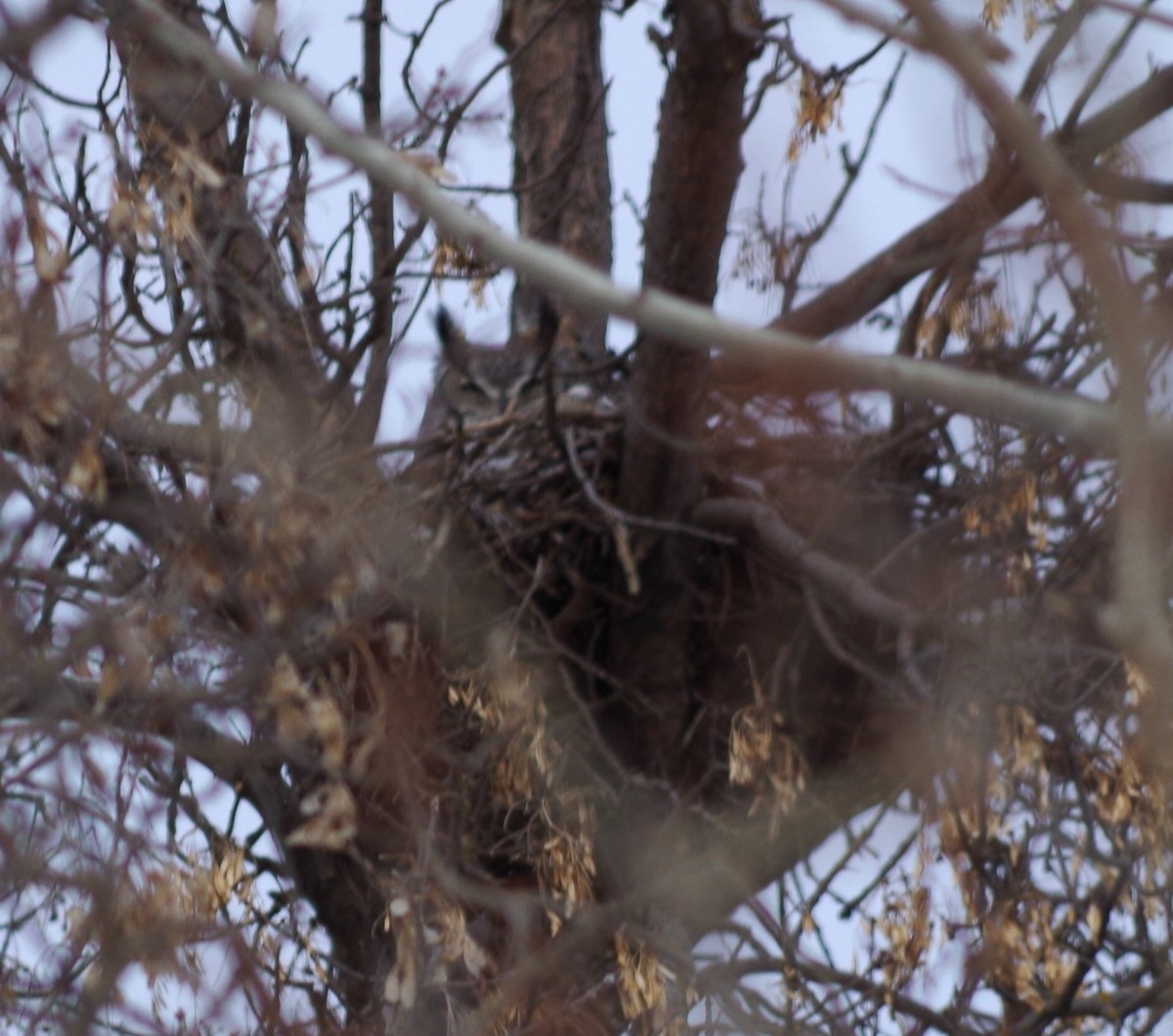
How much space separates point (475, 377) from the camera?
5.03 m

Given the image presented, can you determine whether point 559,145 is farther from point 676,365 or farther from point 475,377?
point 676,365

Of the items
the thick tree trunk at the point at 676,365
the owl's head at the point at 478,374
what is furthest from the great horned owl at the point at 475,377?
the thick tree trunk at the point at 676,365

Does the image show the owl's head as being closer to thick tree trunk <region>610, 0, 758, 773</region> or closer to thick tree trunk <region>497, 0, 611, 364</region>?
thick tree trunk <region>497, 0, 611, 364</region>

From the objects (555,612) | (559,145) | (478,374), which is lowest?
(555,612)

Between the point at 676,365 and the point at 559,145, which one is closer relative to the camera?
the point at 676,365

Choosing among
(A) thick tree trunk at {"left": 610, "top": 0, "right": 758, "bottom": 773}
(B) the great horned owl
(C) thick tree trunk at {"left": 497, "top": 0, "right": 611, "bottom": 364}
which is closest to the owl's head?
(B) the great horned owl

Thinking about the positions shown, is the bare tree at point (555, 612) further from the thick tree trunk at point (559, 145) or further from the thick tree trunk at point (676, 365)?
the thick tree trunk at point (559, 145)

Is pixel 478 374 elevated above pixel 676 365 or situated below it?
above

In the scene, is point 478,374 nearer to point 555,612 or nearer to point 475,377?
point 475,377

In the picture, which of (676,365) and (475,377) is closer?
(676,365)

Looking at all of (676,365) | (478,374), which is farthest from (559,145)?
(676,365)

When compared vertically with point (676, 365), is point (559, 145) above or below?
above

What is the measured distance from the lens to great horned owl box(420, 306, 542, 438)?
463cm

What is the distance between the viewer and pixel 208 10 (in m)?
3.27
